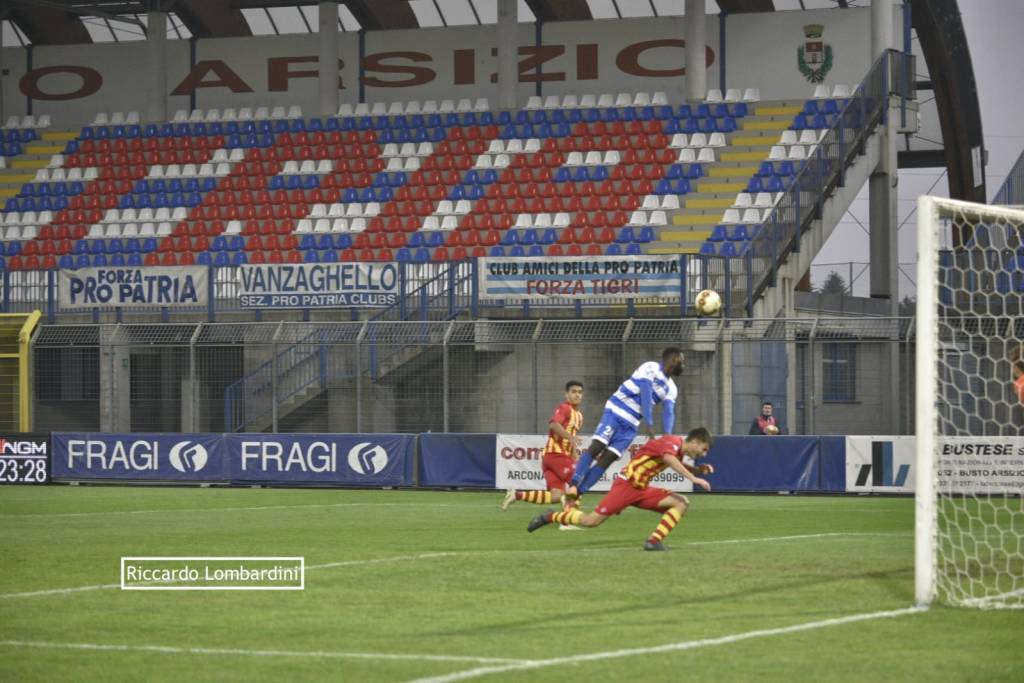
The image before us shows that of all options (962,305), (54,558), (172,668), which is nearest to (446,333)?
(962,305)

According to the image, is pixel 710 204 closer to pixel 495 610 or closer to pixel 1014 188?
pixel 1014 188

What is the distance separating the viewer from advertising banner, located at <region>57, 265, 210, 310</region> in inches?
1248

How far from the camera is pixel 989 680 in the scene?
8.18m

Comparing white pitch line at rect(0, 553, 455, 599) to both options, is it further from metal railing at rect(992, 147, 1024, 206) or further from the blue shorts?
metal railing at rect(992, 147, 1024, 206)

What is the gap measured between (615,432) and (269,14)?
29.8 m

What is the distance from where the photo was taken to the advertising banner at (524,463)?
25.9m

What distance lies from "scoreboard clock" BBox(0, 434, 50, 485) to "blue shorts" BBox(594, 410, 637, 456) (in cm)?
1476

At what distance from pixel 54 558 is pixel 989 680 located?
8771mm

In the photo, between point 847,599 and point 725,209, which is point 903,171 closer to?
point 725,209

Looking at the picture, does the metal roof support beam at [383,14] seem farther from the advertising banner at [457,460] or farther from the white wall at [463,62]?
the advertising banner at [457,460]

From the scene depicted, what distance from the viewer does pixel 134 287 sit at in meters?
32.1

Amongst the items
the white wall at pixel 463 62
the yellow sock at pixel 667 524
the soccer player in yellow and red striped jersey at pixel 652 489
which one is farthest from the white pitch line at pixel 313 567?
the white wall at pixel 463 62

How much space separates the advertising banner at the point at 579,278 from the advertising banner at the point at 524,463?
3.69 meters

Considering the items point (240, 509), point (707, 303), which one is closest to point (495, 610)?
point (240, 509)
